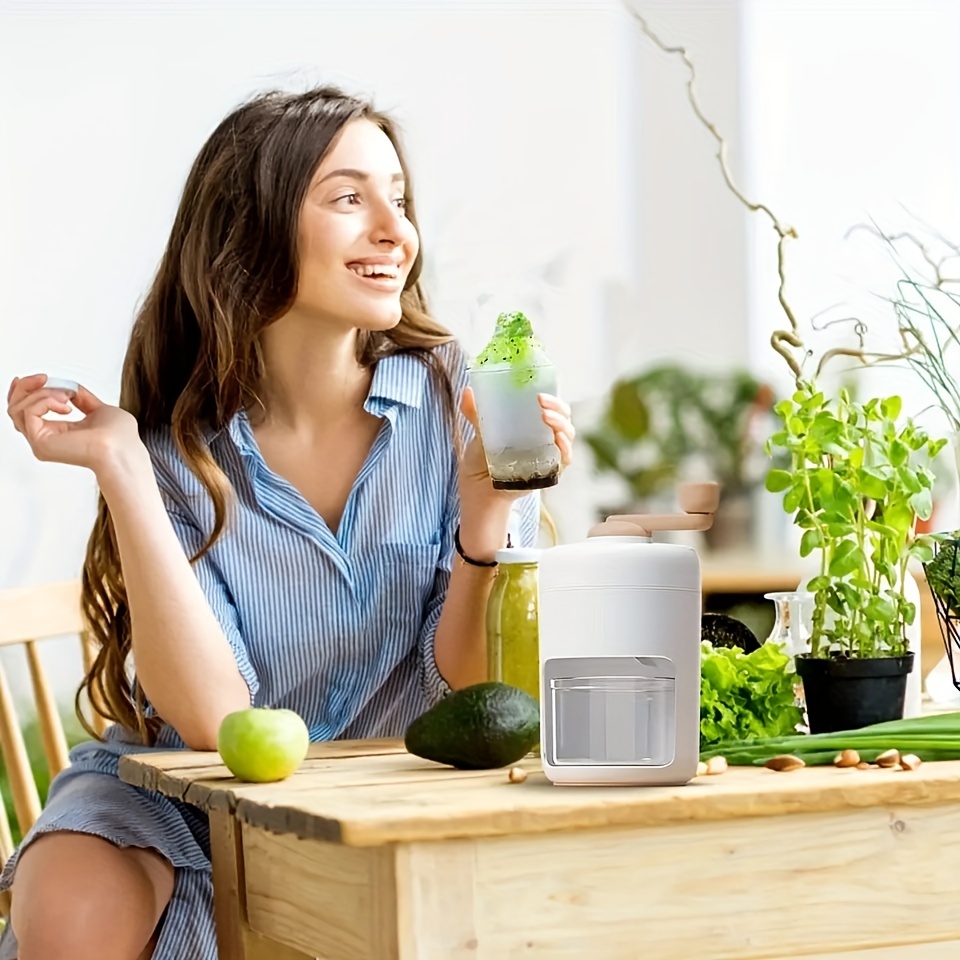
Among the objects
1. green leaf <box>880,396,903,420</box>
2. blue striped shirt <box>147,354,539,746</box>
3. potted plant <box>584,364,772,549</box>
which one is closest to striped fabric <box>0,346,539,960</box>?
blue striped shirt <box>147,354,539,746</box>

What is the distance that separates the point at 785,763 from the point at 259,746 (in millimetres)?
402

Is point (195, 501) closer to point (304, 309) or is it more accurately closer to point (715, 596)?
point (304, 309)

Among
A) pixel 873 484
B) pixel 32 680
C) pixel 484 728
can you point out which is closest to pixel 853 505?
pixel 873 484

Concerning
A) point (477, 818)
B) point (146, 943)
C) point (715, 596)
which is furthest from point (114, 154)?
point (477, 818)

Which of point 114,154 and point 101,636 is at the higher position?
point 114,154

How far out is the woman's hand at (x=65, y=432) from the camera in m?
1.59

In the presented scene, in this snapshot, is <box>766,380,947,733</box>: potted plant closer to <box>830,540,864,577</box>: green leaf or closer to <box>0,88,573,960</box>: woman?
<box>830,540,864,577</box>: green leaf

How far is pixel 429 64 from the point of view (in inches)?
156

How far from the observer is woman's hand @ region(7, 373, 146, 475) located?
1.59 m

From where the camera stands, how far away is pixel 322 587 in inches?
69.9

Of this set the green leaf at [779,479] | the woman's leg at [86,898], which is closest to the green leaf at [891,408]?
the green leaf at [779,479]

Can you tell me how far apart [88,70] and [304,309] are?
2163mm

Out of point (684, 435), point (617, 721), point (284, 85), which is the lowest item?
point (684, 435)

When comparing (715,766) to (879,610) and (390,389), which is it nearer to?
(879,610)
